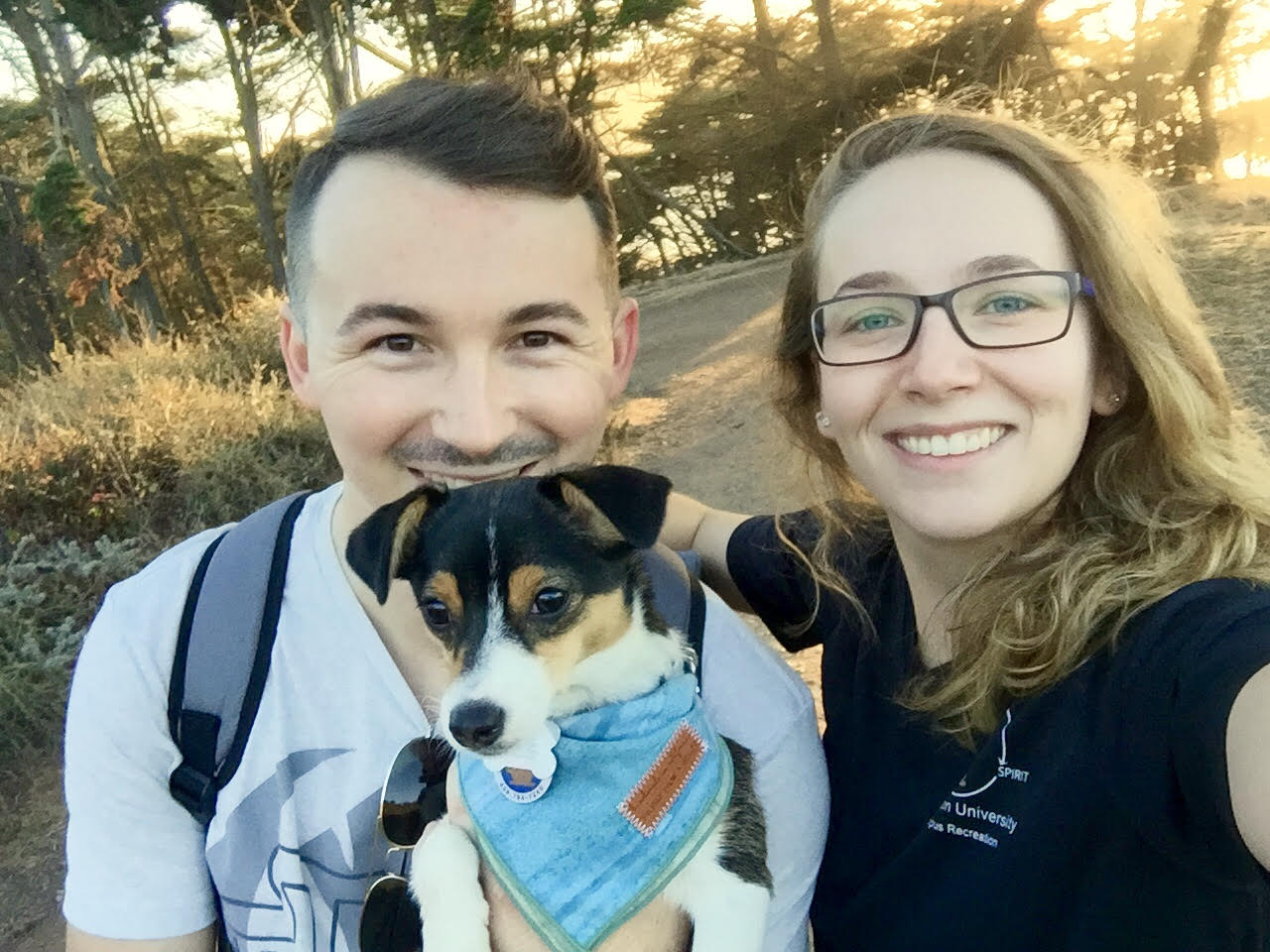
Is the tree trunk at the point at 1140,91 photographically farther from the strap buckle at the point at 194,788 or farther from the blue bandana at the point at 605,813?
the strap buckle at the point at 194,788

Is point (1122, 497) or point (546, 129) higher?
point (546, 129)

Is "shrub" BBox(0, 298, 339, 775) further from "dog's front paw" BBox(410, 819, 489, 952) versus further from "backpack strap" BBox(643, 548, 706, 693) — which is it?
"backpack strap" BBox(643, 548, 706, 693)

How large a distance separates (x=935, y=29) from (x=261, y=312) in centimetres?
898

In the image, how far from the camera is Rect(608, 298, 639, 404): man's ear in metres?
2.26

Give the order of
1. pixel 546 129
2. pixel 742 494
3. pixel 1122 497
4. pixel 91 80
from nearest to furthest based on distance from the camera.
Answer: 1. pixel 1122 497
2. pixel 546 129
3. pixel 742 494
4. pixel 91 80

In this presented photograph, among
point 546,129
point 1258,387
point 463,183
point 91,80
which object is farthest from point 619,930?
point 91,80

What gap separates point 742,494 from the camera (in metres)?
6.51

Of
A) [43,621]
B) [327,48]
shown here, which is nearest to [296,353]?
[43,621]

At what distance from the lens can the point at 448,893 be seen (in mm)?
1851

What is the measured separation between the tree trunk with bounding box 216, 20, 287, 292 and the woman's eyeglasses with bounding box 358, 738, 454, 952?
407 inches

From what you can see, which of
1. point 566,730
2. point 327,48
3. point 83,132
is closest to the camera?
point 566,730

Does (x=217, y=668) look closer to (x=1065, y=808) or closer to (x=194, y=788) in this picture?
(x=194, y=788)

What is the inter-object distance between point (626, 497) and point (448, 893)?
0.91m

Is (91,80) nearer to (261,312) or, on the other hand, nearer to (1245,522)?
(261,312)
